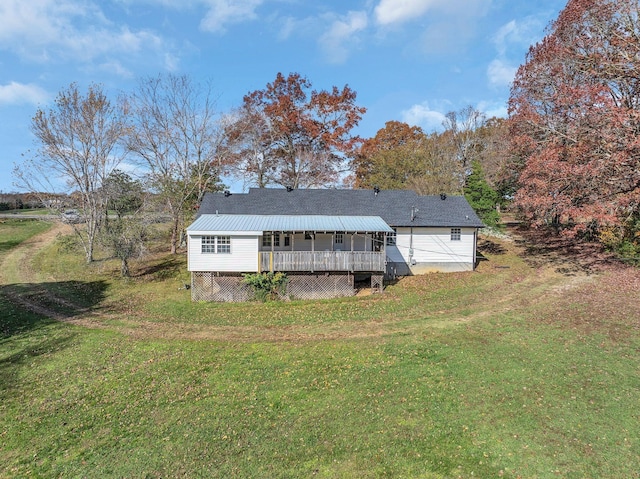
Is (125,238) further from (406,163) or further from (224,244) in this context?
(406,163)

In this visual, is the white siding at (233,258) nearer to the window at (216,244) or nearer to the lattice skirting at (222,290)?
the window at (216,244)

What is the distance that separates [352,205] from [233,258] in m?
9.28

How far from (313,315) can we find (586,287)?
13157mm

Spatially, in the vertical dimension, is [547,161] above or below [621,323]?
above

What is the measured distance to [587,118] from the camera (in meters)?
20.3

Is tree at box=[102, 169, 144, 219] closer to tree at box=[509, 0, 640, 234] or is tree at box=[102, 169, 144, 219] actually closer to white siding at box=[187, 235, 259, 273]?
white siding at box=[187, 235, 259, 273]

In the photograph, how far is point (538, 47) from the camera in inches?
962

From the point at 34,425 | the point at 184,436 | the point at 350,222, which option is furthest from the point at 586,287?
the point at 34,425

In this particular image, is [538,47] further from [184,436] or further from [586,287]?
[184,436]

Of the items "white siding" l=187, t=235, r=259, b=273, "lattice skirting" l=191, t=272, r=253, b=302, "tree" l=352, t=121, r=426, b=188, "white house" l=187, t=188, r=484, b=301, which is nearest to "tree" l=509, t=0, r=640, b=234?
"white house" l=187, t=188, r=484, b=301

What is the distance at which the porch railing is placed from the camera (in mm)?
18250

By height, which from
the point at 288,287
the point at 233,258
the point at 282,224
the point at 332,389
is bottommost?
the point at 332,389

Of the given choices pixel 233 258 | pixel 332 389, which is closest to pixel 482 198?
pixel 233 258

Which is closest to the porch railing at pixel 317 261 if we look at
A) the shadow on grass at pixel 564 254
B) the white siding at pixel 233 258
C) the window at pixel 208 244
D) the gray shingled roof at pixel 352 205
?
the white siding at pixel 233 258
